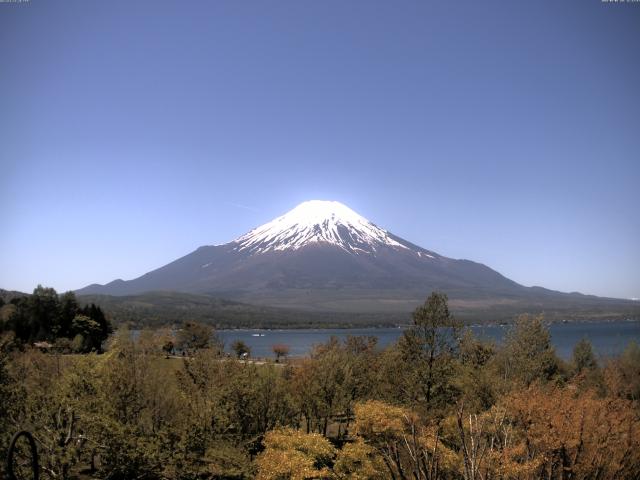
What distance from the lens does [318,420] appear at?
1264 inches

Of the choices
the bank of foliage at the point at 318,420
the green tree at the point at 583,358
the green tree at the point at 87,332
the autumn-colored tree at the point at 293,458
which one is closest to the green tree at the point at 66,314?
the green tree at the point at 87,332

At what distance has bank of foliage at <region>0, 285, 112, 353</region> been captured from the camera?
258 feet

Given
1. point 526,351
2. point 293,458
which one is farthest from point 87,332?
point 293,458

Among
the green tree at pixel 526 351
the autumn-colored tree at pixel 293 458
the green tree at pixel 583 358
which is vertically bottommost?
the green tree at pixel 583 358

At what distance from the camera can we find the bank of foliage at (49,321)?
78.5m

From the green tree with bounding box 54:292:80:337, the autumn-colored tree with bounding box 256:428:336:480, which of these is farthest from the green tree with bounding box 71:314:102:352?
the autumn-colored tree with bounding box 256:428:336:480

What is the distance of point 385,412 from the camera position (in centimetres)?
2216

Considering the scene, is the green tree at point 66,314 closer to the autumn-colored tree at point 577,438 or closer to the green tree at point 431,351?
the green tree at point 431,351

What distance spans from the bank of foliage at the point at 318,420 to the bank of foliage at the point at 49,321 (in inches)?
1933

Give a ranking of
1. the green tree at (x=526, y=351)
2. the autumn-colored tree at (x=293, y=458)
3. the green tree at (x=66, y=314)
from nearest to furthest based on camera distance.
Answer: the autumn-colored tree at (x=293, y=458) → the green tree at (x=526, y=351) → the green tree at (x=66, y=314)

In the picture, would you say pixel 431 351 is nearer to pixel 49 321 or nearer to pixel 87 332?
pixel 87 332

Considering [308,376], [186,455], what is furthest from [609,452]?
[308,376]

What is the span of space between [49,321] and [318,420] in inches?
2659

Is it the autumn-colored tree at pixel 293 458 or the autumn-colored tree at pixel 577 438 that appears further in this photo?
the autumn-colored tree at pixel 577 438
